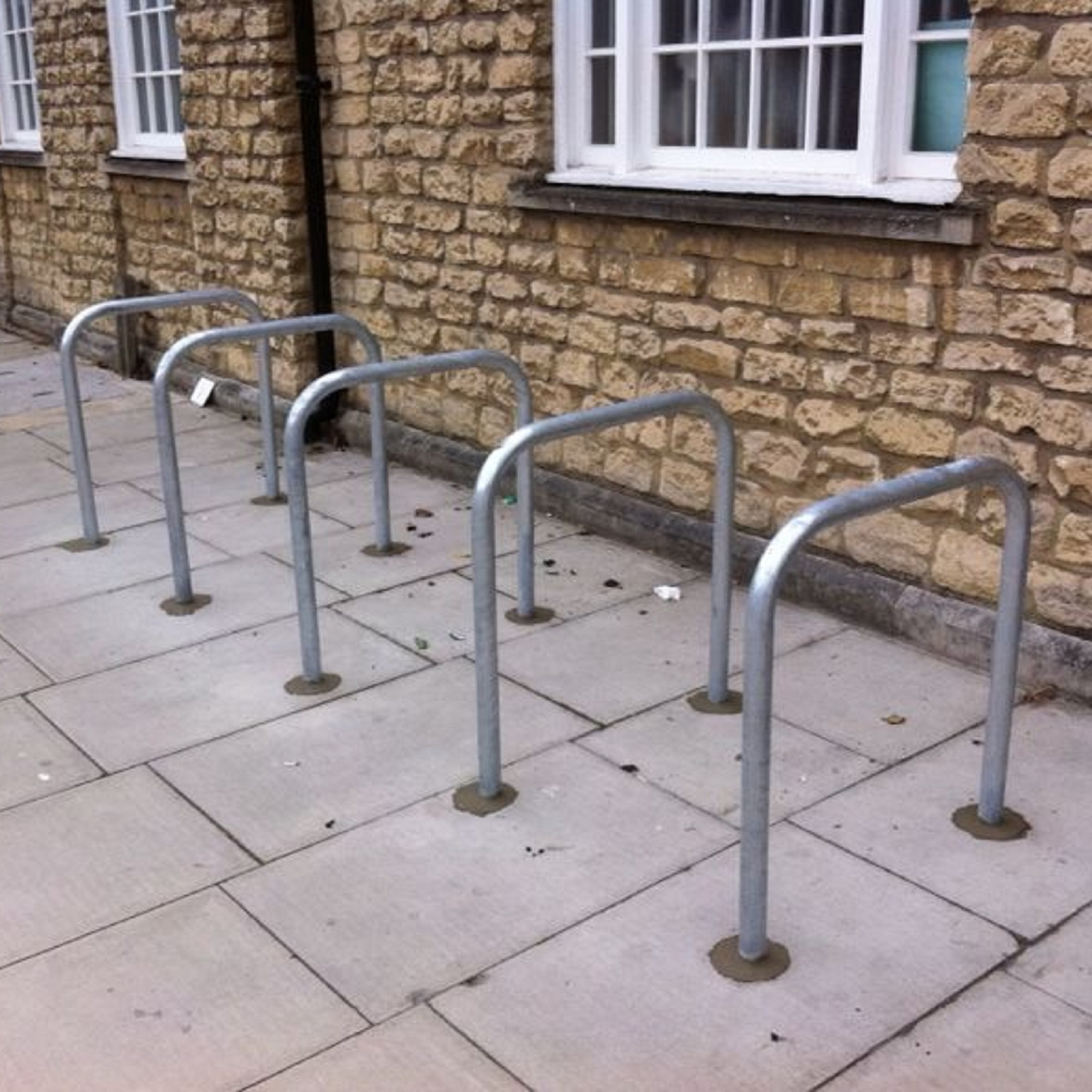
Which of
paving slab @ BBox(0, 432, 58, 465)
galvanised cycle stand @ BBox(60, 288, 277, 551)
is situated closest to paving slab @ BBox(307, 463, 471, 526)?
galvanised cycle stand @ BBox(60, 288, 277, 551)

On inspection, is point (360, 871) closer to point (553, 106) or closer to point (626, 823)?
point (626, 823)

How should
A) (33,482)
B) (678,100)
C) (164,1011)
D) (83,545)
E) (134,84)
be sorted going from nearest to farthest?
(164,1011) → (678,100) → (83,545) → (33,482) → (134,84)

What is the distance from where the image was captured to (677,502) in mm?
4785

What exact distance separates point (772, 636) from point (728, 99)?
2728 millimetres

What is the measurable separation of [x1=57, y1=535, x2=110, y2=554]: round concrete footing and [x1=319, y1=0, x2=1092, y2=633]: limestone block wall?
59.8 inches

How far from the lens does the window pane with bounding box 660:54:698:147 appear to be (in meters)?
4.60

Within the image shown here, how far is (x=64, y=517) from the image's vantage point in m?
5.58

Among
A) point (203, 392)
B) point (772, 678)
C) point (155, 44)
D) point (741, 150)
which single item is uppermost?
point (155, 44)

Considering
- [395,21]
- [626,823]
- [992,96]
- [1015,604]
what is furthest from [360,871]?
[395,21]

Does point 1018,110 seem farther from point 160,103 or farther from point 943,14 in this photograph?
point 160,103

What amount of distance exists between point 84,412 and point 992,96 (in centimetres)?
539

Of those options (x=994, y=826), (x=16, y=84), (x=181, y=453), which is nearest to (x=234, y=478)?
(x=181, y=453)

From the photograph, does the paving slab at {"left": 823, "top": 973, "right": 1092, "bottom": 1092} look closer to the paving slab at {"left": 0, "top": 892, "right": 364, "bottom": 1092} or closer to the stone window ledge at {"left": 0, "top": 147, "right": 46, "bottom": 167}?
the paving slab at {"left": 0, "top": 892, "right": 364, "bottom": 1092}

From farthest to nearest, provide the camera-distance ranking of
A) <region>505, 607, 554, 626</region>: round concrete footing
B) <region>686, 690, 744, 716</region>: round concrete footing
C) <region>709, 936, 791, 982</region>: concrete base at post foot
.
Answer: <region>505, 607, 554, 626</region>: round concrete footing
<region>686, 690, 744, 716</region>: round concrete footing
<region>709, 936, 791, 982</region>: concrete base at post foot
